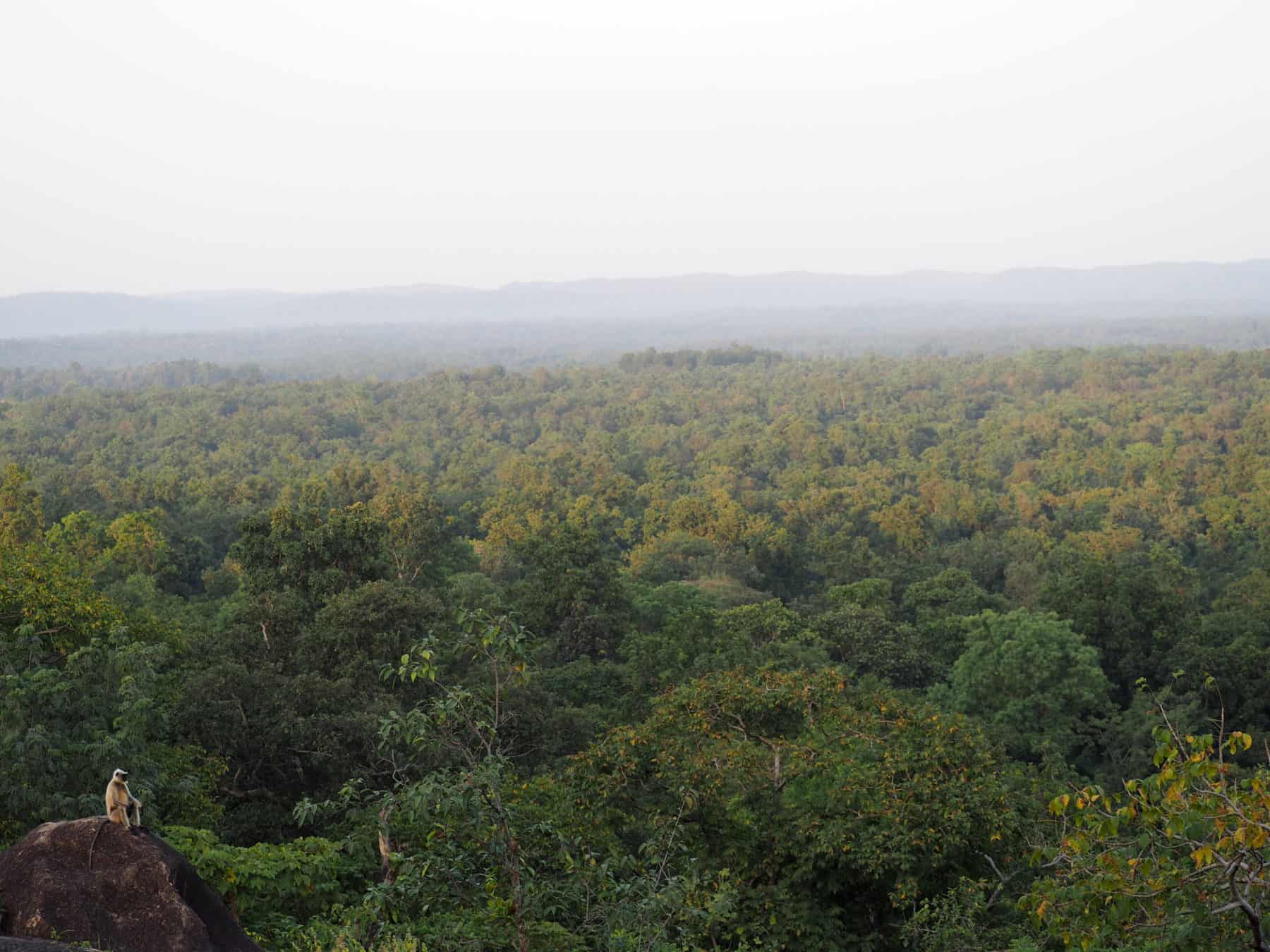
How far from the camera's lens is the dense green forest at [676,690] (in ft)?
19.5

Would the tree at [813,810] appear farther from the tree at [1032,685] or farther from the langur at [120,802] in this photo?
the tree at [1032,685]

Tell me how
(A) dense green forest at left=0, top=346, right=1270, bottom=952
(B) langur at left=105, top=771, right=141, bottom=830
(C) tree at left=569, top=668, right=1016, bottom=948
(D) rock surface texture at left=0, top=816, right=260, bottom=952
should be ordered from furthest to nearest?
(C) tree at left=569, top=668, right=1016, bottom=948 < (B) langur at left=105, top=771, right=141, bottom=830 < (D) rock surface texture at left=0, top=816, right=260, bottom=952 < (A) dense green forest at left=0, top=346, right=1270, bottom=952

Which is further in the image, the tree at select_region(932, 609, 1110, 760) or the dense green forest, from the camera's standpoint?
the tree at select_region(932, 609, 1110, 760)

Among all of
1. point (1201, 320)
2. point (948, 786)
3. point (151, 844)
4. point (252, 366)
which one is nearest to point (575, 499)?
point (948, 786)

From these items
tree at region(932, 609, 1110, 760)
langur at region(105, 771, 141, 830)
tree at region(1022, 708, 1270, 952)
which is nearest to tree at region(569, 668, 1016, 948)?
langur at region(105, 771, 141, 830)

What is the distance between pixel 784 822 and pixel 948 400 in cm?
6767

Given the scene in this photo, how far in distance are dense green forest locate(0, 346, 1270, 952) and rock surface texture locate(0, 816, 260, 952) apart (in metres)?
0.87

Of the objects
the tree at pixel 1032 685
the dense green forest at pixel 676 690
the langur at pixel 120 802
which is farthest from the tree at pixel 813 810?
the tree at pixel 1032 685

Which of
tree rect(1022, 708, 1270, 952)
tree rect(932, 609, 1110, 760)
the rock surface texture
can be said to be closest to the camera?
tree rect(1022, 708, 1270, 952)

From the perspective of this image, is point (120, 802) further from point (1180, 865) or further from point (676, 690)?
point (676, 690)

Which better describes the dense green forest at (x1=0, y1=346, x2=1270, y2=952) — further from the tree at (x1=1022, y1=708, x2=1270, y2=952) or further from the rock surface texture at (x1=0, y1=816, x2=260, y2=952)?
the rock surface texture at (x1=0, y1=816, x2=260, y2=952)

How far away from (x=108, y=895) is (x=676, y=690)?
342 inches

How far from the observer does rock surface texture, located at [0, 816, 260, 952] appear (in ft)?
20.1

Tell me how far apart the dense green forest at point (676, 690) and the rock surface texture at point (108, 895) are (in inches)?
34.3
